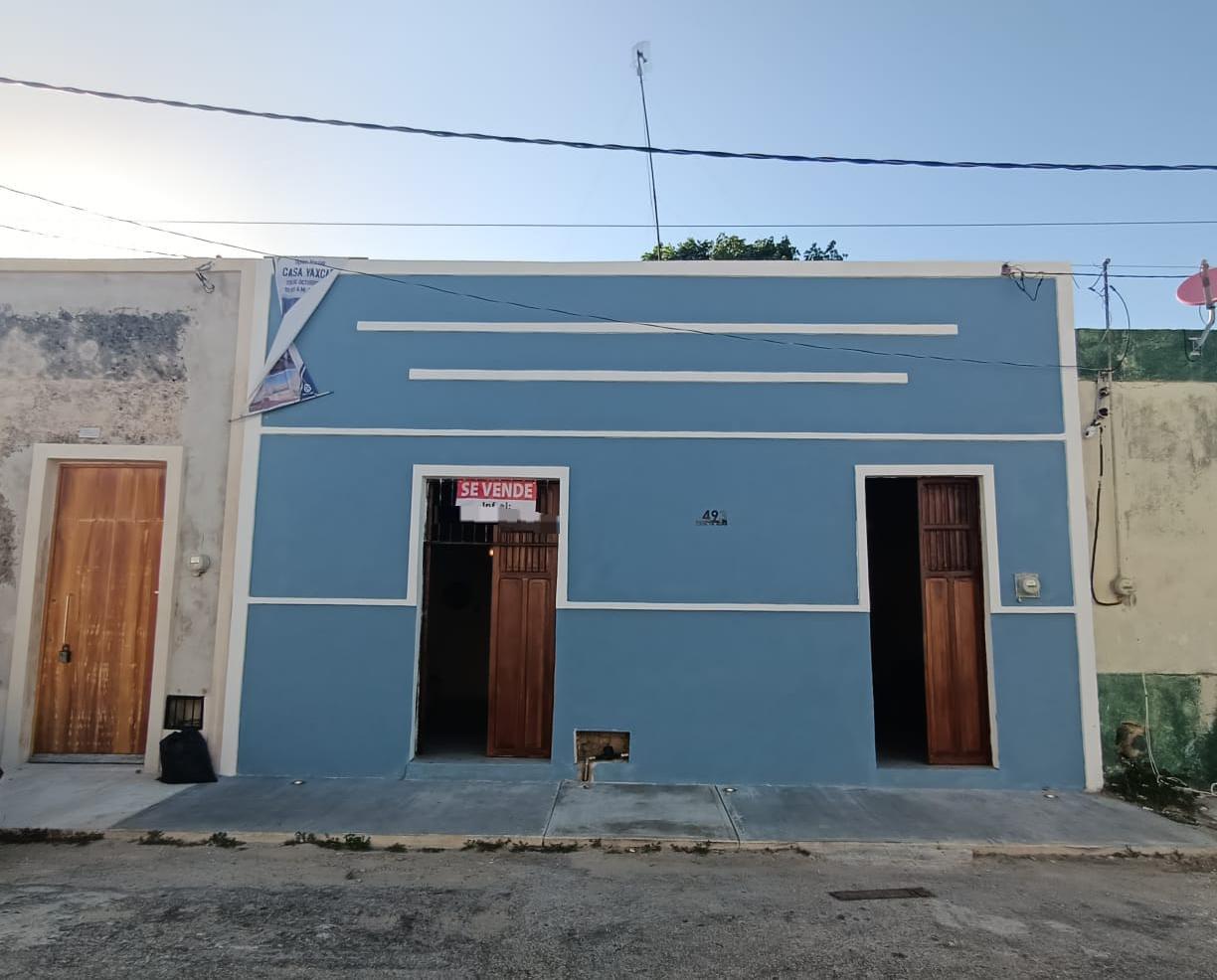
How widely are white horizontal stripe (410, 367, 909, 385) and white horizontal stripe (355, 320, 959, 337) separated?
45cm

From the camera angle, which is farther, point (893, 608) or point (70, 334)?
point (893, 608)

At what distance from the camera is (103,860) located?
5488 millimetres

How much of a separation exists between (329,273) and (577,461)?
3513mm

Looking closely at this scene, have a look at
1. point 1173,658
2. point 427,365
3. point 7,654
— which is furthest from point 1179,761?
point 7,654

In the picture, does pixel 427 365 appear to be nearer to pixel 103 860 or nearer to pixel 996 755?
pixel 103 860

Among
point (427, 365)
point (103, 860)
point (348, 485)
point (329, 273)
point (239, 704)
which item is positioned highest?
point (329, 273)

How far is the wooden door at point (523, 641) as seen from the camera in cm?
792

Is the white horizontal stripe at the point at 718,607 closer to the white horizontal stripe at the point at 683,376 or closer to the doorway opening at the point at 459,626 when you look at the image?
the white horizontal stripe at the point at 683,376

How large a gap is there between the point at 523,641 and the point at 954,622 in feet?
15.2

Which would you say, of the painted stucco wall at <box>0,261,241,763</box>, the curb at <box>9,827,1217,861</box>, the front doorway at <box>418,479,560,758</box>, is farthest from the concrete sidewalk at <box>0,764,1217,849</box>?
the painted stucco wall at <box>0,261,241,763</box>

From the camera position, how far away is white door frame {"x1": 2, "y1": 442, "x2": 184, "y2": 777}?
771 cm

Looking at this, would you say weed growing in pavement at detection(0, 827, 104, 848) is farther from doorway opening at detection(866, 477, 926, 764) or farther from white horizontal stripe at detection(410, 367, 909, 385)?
doorway opening at detection(866, 477, 926, 764)

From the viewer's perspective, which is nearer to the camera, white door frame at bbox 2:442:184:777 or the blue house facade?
the blue house facade

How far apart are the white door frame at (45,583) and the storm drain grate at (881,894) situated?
21.8 feet
